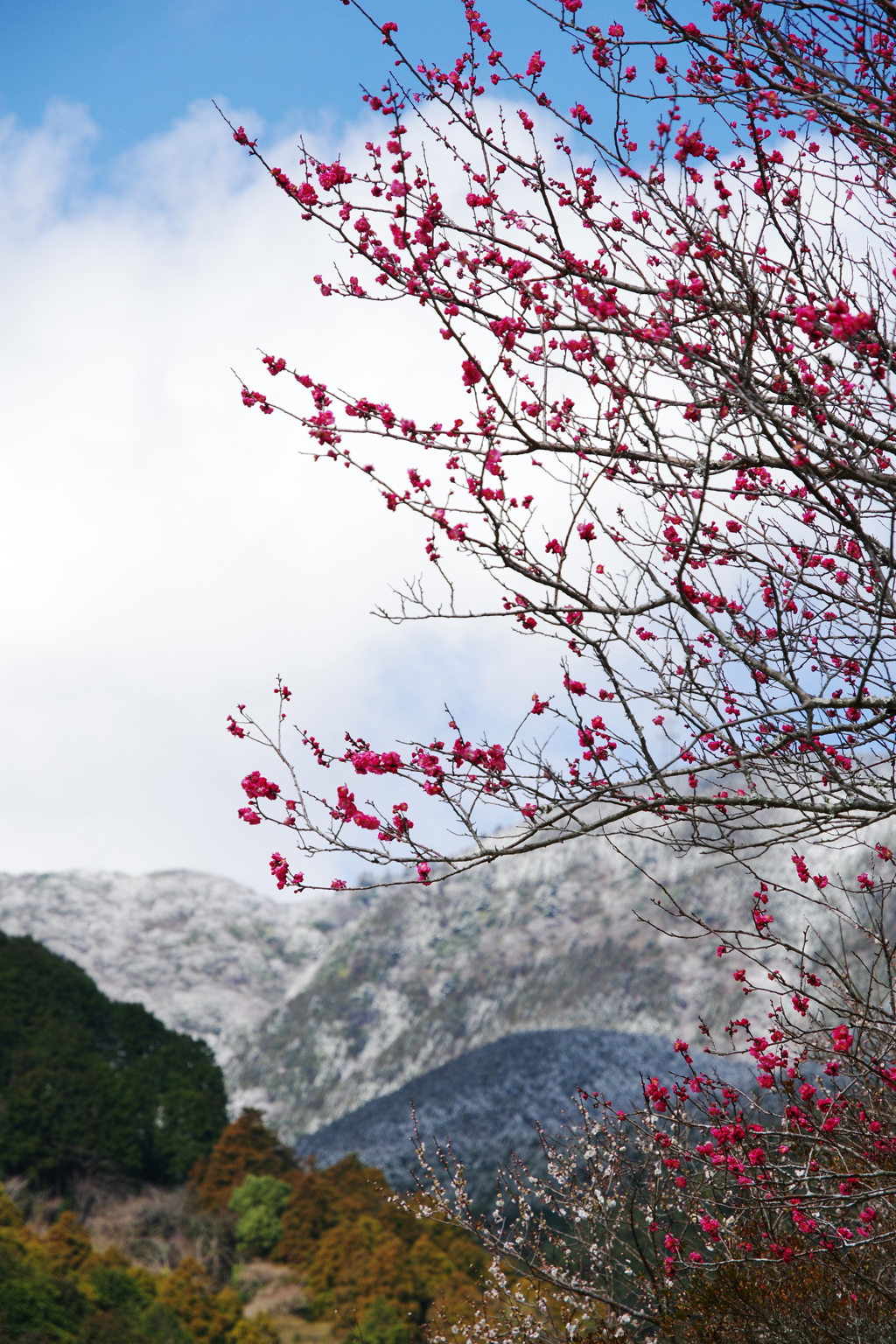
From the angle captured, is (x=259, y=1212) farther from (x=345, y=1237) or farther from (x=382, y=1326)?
(x=382, y=1326)

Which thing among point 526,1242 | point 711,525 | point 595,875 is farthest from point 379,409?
point 595,875

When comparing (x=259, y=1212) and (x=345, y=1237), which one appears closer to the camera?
(x=345, y=1237)

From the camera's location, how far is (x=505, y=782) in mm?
3613

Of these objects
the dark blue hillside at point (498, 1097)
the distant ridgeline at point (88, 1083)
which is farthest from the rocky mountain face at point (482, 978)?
the distant ridgeline at point (88, 1083)

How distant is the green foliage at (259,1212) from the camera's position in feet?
→ 56.1

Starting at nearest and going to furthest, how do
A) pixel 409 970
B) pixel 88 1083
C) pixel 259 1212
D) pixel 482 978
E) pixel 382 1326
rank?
pixel 382 1326 → pixel 259 1212 → pixel 88 1083 → pixel 482 978 → pixel 409 970

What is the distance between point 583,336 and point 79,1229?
16023mm

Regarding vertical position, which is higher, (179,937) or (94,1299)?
(179,937)

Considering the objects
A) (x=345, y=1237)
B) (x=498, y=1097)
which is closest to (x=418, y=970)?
(x=498, y=1097)

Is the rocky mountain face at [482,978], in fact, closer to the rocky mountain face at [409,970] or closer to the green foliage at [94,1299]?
the rocky mountain face at [409,970]

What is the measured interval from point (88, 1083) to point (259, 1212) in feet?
17.5

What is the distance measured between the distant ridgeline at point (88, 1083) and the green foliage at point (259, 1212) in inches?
128

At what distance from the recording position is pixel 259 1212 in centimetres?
1723

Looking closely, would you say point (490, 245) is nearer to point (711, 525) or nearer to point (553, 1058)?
point (711, 525)
